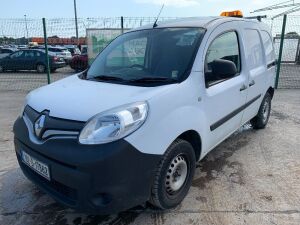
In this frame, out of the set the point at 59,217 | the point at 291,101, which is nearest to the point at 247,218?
the point at 59,217

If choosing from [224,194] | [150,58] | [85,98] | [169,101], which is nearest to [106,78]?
[150,58]

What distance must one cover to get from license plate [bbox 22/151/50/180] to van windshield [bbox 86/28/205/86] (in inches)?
43.6

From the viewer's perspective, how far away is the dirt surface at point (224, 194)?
9.86 feet

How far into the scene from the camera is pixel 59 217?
305 centimetres

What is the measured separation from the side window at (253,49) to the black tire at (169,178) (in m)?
1.93

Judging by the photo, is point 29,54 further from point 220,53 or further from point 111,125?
point 111,125

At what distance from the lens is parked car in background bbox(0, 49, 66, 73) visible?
1900cm

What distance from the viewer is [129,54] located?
380 centimetres

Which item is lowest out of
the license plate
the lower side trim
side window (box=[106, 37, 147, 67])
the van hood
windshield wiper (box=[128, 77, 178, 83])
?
the license plate

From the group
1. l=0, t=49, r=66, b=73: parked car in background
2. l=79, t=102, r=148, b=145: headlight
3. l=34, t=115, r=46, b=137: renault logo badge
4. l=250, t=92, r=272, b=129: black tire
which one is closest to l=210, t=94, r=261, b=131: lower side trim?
l=250, t=92, r=272, b=129: black tire

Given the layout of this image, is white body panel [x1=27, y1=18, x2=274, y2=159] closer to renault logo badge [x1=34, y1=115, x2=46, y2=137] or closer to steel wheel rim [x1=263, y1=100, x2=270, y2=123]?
renault logo badge [x1=34, y1=115, x2=46, y2=137]

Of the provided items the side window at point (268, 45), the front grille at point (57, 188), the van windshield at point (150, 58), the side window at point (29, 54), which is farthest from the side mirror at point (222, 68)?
the side window at point (29, 54)

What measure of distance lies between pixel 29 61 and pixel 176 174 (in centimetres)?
1810

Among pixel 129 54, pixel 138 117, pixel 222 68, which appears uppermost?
pixel 129 54
